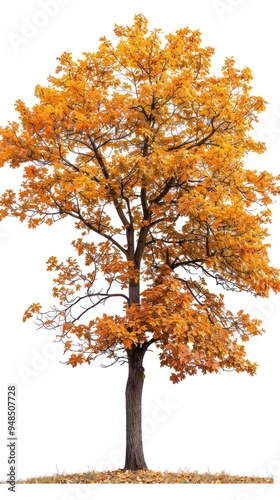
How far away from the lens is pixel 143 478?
927 cm

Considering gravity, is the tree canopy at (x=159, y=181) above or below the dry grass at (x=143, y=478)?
above

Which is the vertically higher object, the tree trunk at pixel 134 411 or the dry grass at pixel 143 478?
the tree trunk at pixel 134 411

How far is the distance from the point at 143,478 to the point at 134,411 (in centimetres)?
93

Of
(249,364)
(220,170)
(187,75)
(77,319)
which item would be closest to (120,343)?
(77,319)

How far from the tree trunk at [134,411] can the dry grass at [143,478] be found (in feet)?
0.60

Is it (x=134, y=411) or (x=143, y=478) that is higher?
(x=134, y=411)

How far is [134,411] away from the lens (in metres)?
9.87

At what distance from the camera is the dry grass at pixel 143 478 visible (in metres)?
9.26

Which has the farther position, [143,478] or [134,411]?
[134,411]

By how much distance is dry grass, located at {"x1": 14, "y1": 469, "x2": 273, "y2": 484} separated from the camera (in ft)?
30.4

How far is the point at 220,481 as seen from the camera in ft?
31.4

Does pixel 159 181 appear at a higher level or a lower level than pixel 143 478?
higher

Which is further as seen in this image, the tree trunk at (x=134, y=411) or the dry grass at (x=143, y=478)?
the tree trunk at (x=134, y=411)

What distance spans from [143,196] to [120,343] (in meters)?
2.14
